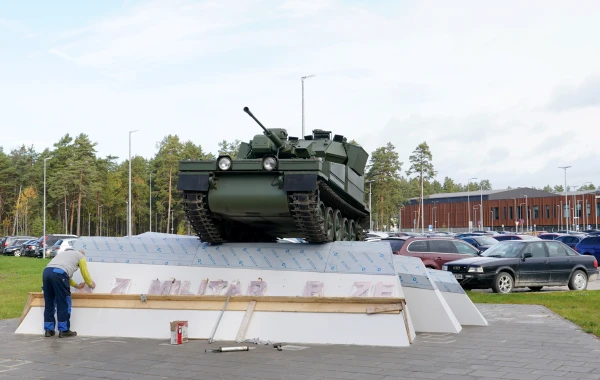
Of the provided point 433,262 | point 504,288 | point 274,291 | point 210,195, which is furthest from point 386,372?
point 433,262

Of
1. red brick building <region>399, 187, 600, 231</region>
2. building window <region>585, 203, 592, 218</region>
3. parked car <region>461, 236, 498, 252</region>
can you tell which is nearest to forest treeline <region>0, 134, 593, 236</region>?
red brick building <region>399, 187, 600, 231</region>

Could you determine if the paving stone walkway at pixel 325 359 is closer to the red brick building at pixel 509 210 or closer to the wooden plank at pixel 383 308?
the wooden plank at pixel 383 308

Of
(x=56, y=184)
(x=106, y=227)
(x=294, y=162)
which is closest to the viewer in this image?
(x=294, y=162)

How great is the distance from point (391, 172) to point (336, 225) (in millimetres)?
66826

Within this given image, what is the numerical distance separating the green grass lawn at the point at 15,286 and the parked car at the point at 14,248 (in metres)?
14.1

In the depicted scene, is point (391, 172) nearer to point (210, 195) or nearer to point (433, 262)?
point (433, 262)

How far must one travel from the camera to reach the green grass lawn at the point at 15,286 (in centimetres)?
1524

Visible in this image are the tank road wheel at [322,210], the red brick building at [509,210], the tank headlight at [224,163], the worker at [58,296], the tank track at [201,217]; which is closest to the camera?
the worker at [58,296]

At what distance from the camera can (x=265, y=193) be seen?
1185cm

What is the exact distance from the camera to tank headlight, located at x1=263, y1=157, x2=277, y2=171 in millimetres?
11695

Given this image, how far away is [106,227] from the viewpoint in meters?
103

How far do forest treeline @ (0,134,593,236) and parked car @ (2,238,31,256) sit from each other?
19.7 metres

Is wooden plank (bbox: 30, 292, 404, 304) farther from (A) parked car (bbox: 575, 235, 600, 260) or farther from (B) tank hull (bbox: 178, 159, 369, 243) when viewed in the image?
(A) parked car (bbox: 575, 235, 600, 260)

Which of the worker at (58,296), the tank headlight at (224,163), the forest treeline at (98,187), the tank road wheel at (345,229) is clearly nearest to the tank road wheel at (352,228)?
the tank road wheel at (345,229)
